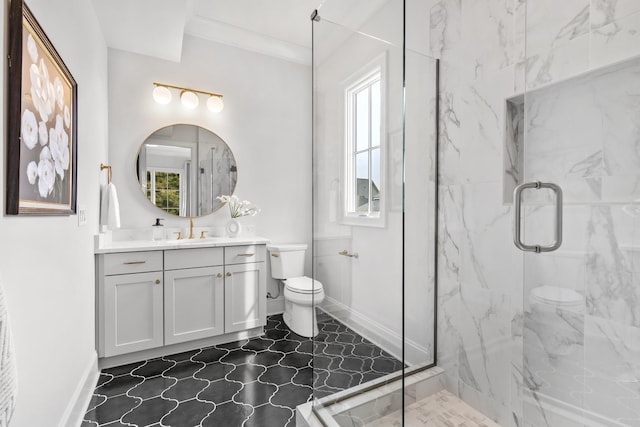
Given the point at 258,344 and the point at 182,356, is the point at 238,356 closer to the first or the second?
the point at 258,344

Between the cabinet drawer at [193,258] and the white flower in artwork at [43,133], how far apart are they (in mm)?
1249

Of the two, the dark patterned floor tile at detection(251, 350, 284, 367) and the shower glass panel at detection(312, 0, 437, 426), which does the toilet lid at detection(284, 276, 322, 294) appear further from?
the shower glass panel at detection(312, 0, 437, 426)

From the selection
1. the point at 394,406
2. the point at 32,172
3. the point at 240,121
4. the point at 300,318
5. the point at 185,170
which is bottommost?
the point at 300,318

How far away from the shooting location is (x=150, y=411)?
5.49 ft

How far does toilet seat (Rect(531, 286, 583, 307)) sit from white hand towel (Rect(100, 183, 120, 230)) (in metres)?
2.52

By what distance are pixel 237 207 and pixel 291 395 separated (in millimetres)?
1683

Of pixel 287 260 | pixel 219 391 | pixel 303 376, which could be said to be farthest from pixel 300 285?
pixel 219 391

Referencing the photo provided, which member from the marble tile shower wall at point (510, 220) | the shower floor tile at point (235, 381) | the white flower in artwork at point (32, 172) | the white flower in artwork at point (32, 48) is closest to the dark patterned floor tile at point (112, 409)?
the shower floor tile at point (235, 381)

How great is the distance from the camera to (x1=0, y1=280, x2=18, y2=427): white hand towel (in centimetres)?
64

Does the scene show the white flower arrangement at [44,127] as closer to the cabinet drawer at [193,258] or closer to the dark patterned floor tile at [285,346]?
the cabinet drawer at [193,258]

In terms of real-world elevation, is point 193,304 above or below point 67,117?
below

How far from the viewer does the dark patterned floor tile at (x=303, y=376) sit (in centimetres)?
197

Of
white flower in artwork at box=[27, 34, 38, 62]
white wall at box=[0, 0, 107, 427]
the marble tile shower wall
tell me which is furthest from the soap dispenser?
the marble tile shower wall

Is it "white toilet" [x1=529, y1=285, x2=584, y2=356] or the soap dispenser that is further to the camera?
the soap dispenser
